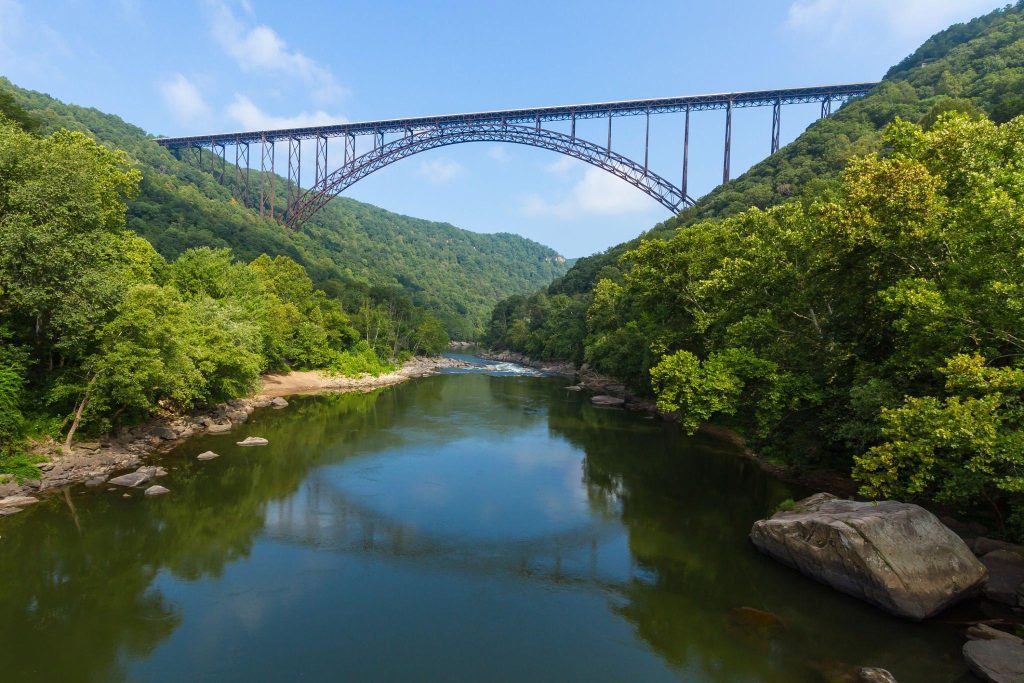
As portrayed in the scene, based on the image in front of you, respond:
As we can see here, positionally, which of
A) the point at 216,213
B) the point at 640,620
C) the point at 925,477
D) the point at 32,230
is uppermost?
the point at 216,213

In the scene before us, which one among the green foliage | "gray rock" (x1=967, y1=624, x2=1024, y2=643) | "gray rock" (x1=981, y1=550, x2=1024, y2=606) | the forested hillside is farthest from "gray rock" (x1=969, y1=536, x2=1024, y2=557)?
the green foliage

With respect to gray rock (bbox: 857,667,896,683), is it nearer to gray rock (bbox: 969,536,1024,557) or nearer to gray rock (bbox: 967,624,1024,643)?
gray rock (bbox: 967,624,1024,643)

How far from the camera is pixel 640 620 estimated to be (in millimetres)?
8852

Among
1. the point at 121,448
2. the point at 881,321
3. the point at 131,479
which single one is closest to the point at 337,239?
the point at 121,448

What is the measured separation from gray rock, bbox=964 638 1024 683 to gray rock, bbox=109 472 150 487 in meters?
16.8

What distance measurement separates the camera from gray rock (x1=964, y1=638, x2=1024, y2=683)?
274 inches

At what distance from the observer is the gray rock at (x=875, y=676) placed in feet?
23.2

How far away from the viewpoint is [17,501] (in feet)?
40.0

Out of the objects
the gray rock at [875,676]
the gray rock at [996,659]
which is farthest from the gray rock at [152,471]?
the gray rock at [996,659]

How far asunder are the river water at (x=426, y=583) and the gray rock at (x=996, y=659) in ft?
1.04

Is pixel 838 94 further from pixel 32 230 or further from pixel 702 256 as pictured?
pixel 32 230

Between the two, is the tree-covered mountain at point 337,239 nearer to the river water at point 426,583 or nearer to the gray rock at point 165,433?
the gray rock at point 165,433

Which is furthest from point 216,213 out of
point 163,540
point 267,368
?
point 163,540

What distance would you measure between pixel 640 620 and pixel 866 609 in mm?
3592
